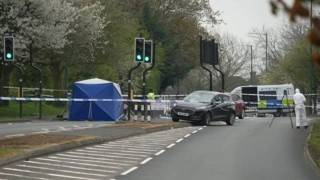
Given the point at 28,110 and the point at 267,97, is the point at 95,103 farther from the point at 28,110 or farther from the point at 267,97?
the point at 267,97


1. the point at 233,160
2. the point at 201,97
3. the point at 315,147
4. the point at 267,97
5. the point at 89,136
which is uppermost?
the point at 267,97

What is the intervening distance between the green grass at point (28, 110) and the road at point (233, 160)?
1819cm

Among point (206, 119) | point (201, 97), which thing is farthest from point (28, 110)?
point (206, 119)

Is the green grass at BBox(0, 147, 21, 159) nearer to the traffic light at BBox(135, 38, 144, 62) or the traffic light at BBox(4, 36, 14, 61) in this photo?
the traffic light at BBox(135, 38, 144, 62)

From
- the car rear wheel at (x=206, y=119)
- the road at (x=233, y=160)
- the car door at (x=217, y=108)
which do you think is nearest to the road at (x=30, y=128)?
the car rear wheel at (x=206, y=119)

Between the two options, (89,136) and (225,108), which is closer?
(89,136)

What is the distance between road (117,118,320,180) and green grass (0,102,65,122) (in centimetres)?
1819

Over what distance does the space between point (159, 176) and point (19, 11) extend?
26.8 metres

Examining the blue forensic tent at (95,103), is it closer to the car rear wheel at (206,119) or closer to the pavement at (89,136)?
the car rear wheel at (206,119)

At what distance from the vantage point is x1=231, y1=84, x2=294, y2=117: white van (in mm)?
54312

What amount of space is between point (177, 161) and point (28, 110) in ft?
100

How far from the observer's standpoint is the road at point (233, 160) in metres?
12.5

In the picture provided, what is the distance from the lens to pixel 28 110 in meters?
44.3

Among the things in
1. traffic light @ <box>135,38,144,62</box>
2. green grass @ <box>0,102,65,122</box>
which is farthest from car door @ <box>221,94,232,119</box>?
green grass @ <box>0,102,65,122</box>
